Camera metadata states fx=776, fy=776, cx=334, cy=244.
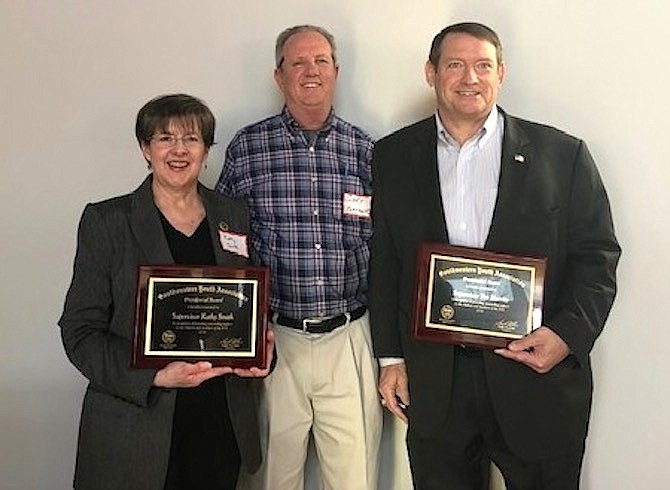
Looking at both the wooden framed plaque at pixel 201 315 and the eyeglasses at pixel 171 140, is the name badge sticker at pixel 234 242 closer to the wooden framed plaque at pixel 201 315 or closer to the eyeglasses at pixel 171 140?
the wooden framed plaque at pixel 201 315

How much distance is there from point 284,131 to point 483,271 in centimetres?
74

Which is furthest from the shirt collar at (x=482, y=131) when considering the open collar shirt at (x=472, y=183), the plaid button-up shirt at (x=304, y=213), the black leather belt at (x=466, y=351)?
the black leather belt at (x=466, y=351)

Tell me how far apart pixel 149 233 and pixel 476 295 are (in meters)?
0.81

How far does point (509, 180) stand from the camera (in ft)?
6.46

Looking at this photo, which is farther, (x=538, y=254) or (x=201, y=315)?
(x=538, y=254)

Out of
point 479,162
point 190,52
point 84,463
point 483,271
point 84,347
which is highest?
point 190,52

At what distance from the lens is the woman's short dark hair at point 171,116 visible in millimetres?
1883

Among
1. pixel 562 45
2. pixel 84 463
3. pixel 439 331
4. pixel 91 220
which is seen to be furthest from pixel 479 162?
pixel 84 463

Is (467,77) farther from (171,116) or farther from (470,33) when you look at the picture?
(171,116)

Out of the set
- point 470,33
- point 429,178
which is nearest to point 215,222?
point 429,178

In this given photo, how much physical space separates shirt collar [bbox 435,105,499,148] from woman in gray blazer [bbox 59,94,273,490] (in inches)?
24.2

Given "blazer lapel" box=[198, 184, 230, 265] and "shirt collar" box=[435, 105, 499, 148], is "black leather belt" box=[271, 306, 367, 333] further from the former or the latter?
"shirt collar" box=[435, 105, 499, 148]

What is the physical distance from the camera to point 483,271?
6.21 feet

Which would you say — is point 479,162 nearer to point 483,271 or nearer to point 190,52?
point 483,271
